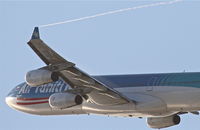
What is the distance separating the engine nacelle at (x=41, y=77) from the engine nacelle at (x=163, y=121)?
380 inches

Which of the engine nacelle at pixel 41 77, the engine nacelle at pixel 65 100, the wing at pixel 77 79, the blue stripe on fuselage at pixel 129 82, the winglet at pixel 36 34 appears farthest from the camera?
the engine nacelle at pixel 65 100

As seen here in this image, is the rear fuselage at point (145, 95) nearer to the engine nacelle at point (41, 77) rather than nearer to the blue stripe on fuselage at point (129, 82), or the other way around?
the blue stripe on fuselage at point (129, 82)

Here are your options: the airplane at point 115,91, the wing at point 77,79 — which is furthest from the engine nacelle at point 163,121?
the wing at point 77,79

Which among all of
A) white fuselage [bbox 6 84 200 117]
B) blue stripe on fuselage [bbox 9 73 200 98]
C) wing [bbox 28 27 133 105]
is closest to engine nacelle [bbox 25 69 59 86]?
wing [bbox 28 27 133 105]

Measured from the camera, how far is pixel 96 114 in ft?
161

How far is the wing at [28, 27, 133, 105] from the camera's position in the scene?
43.9 metres

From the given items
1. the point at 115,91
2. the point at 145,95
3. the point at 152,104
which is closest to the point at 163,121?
the point at 145,95

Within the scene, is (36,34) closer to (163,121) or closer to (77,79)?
(77,79)

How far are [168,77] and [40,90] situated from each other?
983 cm

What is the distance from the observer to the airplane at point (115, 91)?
1757 inches

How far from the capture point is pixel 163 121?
51.3 metres

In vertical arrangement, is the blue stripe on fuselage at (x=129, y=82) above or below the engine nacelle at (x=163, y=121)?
above

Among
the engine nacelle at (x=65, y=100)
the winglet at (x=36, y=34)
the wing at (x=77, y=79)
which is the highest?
the winglet at (x=36, y=34)

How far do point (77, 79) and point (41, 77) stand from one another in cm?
315
